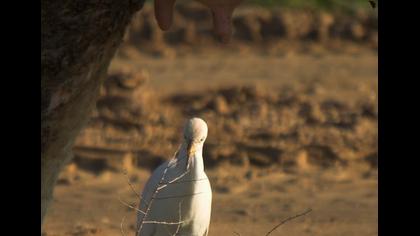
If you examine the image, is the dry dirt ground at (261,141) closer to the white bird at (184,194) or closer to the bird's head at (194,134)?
the white bird at (184,194)

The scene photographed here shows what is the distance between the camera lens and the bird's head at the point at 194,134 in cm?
571

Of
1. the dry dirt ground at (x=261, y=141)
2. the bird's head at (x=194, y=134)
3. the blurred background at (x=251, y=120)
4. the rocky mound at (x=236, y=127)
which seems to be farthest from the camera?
the rocky mound at (x=236, y=127)

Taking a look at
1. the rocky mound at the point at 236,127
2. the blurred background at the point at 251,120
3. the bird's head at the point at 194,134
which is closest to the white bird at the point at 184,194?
the bird's head at the point at 194,134

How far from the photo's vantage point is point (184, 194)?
5.78 meters

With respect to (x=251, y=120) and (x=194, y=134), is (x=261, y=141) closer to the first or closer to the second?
(x=251, y=120)

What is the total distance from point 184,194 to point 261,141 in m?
4.57

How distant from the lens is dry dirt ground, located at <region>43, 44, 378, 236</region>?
809cm

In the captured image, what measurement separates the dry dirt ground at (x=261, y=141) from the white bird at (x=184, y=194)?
1678 mm

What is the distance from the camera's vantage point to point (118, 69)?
12.4 meters

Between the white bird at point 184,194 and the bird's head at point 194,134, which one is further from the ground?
the bird's head at point 194,134

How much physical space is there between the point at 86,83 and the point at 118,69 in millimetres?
6425
